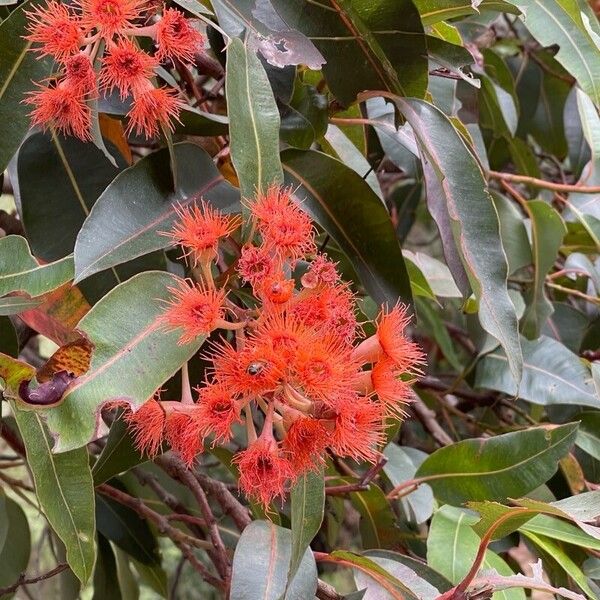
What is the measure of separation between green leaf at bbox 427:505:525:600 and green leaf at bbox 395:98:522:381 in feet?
1.00

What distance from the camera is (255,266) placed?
2.02 ft

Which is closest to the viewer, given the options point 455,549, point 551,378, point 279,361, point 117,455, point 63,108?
point 279,361

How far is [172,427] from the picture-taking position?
63 cm

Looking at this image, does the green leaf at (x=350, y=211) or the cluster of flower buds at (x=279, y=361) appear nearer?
the cluster of flower buds at (x=279, y=361)

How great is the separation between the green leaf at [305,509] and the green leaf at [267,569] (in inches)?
1.5

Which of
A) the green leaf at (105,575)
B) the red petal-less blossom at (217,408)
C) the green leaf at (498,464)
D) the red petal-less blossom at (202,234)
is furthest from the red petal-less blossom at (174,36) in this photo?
the green leaf at (105,575)

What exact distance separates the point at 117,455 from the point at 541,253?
70 centimetres

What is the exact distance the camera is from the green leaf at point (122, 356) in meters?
0.57

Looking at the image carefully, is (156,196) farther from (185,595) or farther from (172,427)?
(185,595)

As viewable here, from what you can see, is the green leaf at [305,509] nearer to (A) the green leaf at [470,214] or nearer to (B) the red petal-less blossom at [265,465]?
(B) the red petal-less blossom at [265,465]

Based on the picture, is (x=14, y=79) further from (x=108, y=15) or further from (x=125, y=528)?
(x=125, y=528)

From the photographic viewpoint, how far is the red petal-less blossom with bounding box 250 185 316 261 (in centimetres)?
63

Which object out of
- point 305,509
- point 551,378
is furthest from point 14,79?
point 551,378

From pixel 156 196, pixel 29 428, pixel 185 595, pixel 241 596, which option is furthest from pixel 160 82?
pixel 185 595
